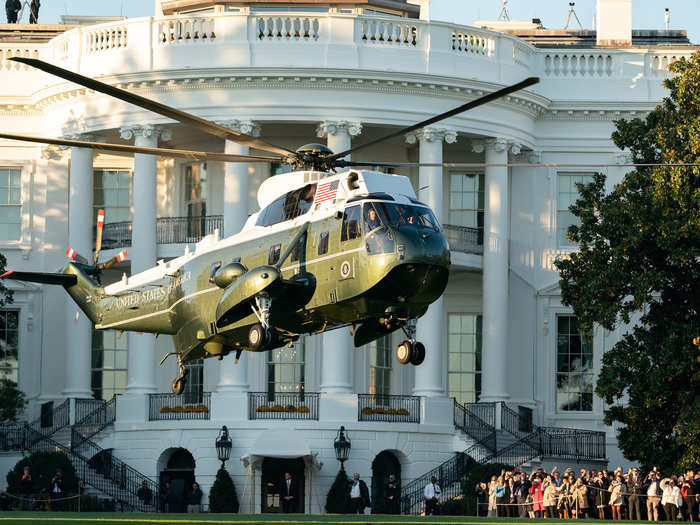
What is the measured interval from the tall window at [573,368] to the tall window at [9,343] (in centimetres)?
1756

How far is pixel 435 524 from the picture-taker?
33125 mm

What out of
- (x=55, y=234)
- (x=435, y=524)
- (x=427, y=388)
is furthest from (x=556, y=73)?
(x=435, y=524)

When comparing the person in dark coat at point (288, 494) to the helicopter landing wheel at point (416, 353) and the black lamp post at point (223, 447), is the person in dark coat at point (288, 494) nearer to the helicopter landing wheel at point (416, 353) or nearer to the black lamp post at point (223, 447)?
the black lamp post at point (223, 447)

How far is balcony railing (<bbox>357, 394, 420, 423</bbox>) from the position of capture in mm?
54375

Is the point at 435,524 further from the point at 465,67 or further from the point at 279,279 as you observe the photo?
the point at 465,67

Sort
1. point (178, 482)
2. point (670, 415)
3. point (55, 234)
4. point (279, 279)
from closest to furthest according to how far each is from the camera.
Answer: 1. point (279, 279)
2. point (670, 415)
3. point (178, 482)
4. point (55, 234)

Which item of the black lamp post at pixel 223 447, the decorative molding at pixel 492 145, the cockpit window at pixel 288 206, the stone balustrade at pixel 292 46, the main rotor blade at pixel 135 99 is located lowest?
the black lamp post at pixel 223 447

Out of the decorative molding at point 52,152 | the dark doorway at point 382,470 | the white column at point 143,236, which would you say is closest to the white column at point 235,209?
the white column at point 143,236

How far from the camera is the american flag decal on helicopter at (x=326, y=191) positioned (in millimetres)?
32575

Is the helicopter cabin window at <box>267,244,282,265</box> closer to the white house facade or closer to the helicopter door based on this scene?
the helicopter door

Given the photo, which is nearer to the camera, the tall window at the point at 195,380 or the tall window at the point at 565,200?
the tall window at the point at 195,380

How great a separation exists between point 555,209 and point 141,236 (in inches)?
538

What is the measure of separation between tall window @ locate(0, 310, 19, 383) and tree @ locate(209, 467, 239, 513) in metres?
10.1

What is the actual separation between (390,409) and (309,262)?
22889mm
